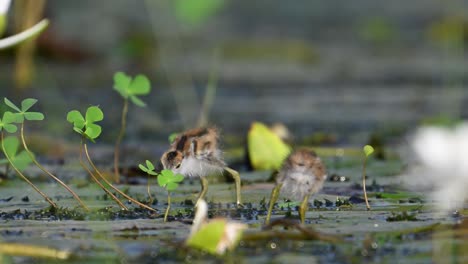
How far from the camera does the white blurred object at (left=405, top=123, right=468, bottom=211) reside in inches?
165

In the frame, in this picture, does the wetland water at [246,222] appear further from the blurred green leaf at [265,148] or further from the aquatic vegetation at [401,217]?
the blurred green leaf at [265,148]

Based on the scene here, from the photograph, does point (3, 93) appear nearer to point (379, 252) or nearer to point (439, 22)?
point (439, 22)

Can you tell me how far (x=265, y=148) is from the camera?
5223 millimetres

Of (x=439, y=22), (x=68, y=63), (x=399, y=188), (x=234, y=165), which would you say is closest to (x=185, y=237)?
(x=399, y=188)

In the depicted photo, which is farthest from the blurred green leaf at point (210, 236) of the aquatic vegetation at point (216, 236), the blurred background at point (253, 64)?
the blurred background at point (253, 64)

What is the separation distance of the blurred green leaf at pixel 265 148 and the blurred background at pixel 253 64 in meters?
1.74

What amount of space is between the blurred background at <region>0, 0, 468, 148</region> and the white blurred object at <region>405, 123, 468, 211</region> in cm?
68

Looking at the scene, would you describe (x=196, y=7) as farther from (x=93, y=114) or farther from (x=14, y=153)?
(x=93, y=114)

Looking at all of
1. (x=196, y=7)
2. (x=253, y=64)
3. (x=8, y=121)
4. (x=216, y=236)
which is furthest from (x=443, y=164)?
(x=253, y=64)

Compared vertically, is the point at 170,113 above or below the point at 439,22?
below

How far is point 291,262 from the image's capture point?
286 cm

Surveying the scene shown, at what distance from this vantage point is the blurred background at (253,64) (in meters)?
8.24

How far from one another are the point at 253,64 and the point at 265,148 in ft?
21.6

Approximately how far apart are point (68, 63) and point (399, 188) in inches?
303
